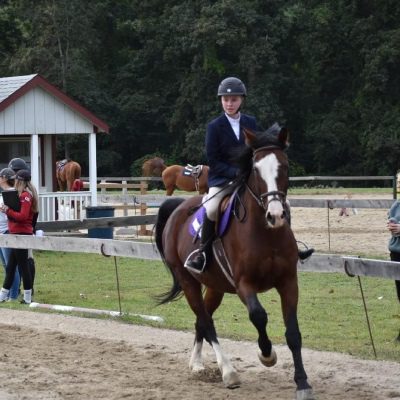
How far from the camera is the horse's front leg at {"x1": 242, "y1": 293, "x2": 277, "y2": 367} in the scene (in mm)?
7922

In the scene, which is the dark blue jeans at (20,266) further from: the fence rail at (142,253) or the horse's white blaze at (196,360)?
the horse's white blaze at (196,360)

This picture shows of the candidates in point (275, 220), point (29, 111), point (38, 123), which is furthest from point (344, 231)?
point (275, 220)

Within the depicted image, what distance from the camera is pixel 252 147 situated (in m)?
8.12

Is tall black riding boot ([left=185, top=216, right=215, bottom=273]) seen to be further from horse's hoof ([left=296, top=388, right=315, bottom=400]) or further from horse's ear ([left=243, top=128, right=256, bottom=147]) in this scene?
horse's hoof ([left=296, top=388, right=315, bottom=400])

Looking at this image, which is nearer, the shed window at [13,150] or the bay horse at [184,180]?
the shed window at [13,150]

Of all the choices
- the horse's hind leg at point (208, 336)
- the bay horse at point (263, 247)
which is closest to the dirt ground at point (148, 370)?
the horse's hind leg at point (208, 336)

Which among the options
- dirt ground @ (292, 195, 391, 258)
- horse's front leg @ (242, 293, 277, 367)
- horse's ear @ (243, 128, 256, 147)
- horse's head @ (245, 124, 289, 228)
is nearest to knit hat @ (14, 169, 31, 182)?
horse's head @ (245, 124, 289, 228)

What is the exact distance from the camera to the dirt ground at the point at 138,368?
824cm

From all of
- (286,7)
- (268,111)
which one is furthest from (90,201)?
(286,7)

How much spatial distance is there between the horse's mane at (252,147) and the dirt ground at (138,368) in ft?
6.60

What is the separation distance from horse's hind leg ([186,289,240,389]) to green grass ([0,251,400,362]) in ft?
4.86

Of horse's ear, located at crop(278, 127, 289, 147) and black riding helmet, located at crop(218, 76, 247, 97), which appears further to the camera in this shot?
black riding helmet, located at crop(218, 76, 247, 97)

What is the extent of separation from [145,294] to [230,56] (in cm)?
4529

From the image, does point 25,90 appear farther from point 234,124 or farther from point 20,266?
point 234,124
